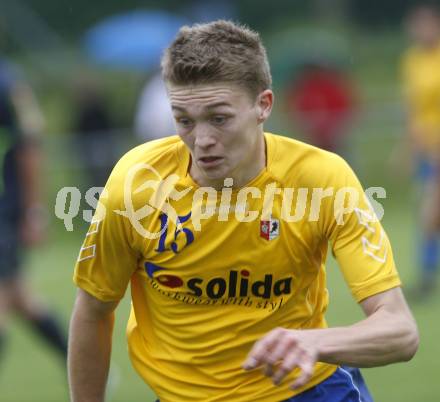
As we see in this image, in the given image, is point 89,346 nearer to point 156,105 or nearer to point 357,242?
point 357,242

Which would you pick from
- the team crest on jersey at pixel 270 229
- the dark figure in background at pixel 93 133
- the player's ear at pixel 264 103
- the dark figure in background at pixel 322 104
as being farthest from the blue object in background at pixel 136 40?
the team crest on jersey at pixel 270 229

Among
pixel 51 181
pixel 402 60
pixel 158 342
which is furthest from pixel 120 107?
pixel 158 342

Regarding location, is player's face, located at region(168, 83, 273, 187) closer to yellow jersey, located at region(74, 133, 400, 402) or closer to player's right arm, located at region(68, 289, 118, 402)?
yellow jersey, located at region(74, 133, 400, 402)

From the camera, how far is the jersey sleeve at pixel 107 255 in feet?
12.9

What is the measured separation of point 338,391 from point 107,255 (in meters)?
0.98

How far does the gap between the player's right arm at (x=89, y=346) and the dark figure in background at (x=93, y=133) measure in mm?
10304

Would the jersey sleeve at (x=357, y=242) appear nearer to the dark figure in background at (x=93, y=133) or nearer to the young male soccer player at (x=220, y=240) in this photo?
the young male soccer player at (x=220, y=240)

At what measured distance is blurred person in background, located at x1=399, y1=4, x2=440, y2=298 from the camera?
10.3 meters

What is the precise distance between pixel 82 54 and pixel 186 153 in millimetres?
18169

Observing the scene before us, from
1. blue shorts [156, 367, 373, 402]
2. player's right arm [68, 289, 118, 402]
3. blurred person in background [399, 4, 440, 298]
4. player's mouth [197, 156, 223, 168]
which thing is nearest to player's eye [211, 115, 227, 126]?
player's mouth [197, 156, 223, 168]

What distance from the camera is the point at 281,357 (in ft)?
10.7

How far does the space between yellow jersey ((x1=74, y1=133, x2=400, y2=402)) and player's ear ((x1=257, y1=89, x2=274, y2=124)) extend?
0.12m

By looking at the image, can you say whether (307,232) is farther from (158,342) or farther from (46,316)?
(46,316)

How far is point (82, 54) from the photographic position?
71.8 ft
